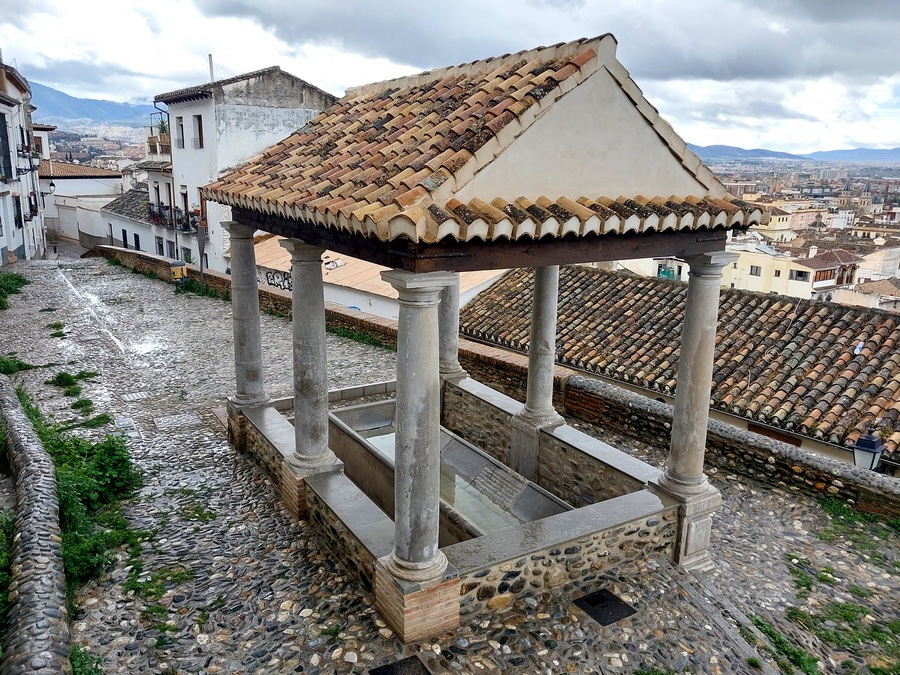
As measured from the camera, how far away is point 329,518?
19.9 feet

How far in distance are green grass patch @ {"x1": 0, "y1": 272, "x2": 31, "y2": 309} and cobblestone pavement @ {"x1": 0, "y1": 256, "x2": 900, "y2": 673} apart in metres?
10.6

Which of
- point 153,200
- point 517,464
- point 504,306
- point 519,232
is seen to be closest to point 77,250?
point 153,200

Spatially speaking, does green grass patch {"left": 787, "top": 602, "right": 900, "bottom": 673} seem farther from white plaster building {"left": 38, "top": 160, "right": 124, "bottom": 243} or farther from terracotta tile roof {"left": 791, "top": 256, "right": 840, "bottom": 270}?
white plaster building {"left": 38, "top": 160, "right": 124, "bottom": 243}

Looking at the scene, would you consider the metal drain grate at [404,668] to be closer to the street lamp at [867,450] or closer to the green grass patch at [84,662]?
the green grass patch at [84,662]

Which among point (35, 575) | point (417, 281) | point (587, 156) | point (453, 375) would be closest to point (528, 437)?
point (453, 375)

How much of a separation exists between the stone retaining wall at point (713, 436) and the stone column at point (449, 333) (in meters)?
0.96

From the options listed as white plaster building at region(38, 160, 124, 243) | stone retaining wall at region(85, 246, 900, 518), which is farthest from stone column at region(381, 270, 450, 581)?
white plaster building at region(38, 160, 124, 243)

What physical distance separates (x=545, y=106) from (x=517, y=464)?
193 inches

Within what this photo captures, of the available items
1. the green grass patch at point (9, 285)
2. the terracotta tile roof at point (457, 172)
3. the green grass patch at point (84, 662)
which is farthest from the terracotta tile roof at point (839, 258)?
the green grass patch at point (84, 662)

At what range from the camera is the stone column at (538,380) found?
25.4ft

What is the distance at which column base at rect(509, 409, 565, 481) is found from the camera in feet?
26.0

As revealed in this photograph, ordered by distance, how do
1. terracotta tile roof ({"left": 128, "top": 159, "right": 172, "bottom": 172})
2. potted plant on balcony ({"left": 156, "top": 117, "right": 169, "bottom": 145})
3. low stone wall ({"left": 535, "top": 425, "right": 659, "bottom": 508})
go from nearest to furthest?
low stone wall ({"left": 535, "top": 425, "right": 659, "bottom": 508}) < terracotta tile roof ({"left": 128, "top": 159, "right": 172, "bottom": 172}) < potted plant on balcony ({"left": 156, "top": 117, "right": 169, "bottom": 145})

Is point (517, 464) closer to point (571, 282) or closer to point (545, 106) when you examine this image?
point (545, 106)

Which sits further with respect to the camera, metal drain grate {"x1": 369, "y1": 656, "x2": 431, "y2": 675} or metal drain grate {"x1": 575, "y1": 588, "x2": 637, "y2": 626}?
metal drain grate {"x1": 575, "y1": 588, "x2": 637, "y2": 626}
